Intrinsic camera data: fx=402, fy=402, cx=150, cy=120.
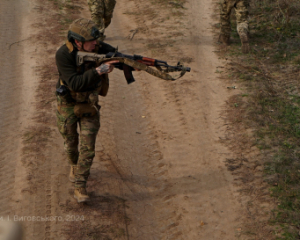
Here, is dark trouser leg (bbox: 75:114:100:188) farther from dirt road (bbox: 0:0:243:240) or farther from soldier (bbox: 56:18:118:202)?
dirt road (bbox: 0:0:243:240)

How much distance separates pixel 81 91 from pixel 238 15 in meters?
6.53

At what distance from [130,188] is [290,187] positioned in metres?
2.41

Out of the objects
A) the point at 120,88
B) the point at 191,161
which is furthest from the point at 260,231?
the point at 120,88

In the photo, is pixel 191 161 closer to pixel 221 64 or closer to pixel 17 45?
pixel 221 64

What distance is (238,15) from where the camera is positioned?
10375mm

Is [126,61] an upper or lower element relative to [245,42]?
upper

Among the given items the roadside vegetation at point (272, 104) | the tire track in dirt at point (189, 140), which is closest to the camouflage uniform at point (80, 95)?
the tire track in dirt at point (189, 140)

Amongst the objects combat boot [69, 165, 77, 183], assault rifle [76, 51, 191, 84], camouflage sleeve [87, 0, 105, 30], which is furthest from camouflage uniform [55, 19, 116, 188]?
camouflage sleeve [87, 0, 105, 30]

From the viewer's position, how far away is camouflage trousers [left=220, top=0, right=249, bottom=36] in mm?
10227

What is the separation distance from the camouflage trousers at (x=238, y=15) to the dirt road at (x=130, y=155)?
61 cm

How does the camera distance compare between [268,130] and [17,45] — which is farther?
[17,45]

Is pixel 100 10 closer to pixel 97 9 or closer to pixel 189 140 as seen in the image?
pixel 97 9

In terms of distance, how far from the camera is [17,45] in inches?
407

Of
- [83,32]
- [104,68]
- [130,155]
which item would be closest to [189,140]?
[130,155]
